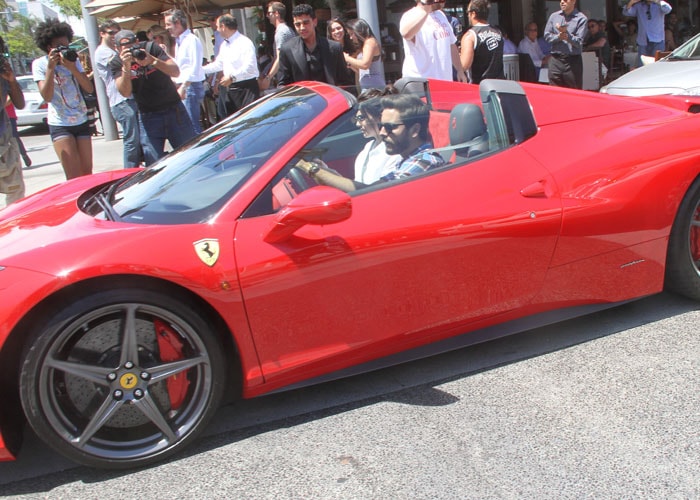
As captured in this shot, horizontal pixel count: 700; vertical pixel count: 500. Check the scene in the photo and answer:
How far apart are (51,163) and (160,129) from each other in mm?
5827

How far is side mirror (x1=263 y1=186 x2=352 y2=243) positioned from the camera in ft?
8.12

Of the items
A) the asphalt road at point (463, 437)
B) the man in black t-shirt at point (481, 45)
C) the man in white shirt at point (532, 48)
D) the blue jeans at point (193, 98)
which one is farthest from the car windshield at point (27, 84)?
the asphalt road at point (463, 437)

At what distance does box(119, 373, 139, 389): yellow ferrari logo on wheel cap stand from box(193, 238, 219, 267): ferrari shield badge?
1.57 feet

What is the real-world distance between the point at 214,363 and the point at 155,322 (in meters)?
0.25

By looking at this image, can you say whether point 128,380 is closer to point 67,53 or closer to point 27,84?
point 67,53

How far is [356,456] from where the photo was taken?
2.50m

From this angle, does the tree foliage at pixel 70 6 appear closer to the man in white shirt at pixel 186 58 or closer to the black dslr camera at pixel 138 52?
the man in white shirt at pixel 186 58

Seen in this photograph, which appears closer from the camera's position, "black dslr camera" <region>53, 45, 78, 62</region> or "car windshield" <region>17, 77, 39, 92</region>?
"black dslr camera" <region>53, 45, 78, 62</region>

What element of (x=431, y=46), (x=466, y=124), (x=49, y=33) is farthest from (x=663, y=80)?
(x=49, y=33)

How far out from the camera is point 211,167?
9.78 feet

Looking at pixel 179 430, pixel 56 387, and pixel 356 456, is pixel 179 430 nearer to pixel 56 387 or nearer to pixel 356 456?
pixel 56 387

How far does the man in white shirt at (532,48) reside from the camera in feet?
40.0

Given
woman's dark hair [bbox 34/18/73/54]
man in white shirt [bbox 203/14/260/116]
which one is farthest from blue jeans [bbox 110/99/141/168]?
man in white shirt [bbox 203/14/260/116]

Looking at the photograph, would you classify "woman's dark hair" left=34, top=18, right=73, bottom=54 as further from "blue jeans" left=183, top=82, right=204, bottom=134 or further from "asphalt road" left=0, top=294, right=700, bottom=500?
"asphalt road" left=0, top=294, right=700, bottom=500
